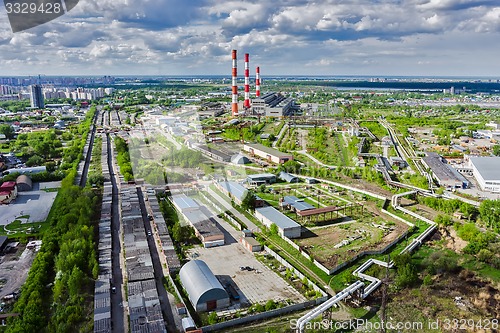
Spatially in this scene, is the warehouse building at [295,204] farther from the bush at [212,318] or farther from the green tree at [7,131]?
the green tree at [7,131]

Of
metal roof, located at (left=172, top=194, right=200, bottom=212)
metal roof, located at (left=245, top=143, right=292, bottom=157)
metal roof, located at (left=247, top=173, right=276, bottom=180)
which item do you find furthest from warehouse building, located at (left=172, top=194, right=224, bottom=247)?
metal roof, located at (left=245, top=143, right=292, bottom=157)

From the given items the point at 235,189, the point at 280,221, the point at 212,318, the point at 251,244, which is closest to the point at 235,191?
the point at 235,189

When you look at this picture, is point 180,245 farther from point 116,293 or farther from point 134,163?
point 134,163

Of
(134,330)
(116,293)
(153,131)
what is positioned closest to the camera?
(134,330)

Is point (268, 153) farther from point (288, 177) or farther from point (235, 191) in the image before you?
point (235, 191)

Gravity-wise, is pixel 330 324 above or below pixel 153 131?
below

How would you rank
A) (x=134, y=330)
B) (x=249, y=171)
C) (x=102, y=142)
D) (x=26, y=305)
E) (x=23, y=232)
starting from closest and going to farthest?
(x=134, y=330)
(x=26, y=305)
(x=23, y=232)
(x=249, y=171)
(x=102, y=142)

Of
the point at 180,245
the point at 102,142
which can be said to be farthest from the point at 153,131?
the point at 180,245
